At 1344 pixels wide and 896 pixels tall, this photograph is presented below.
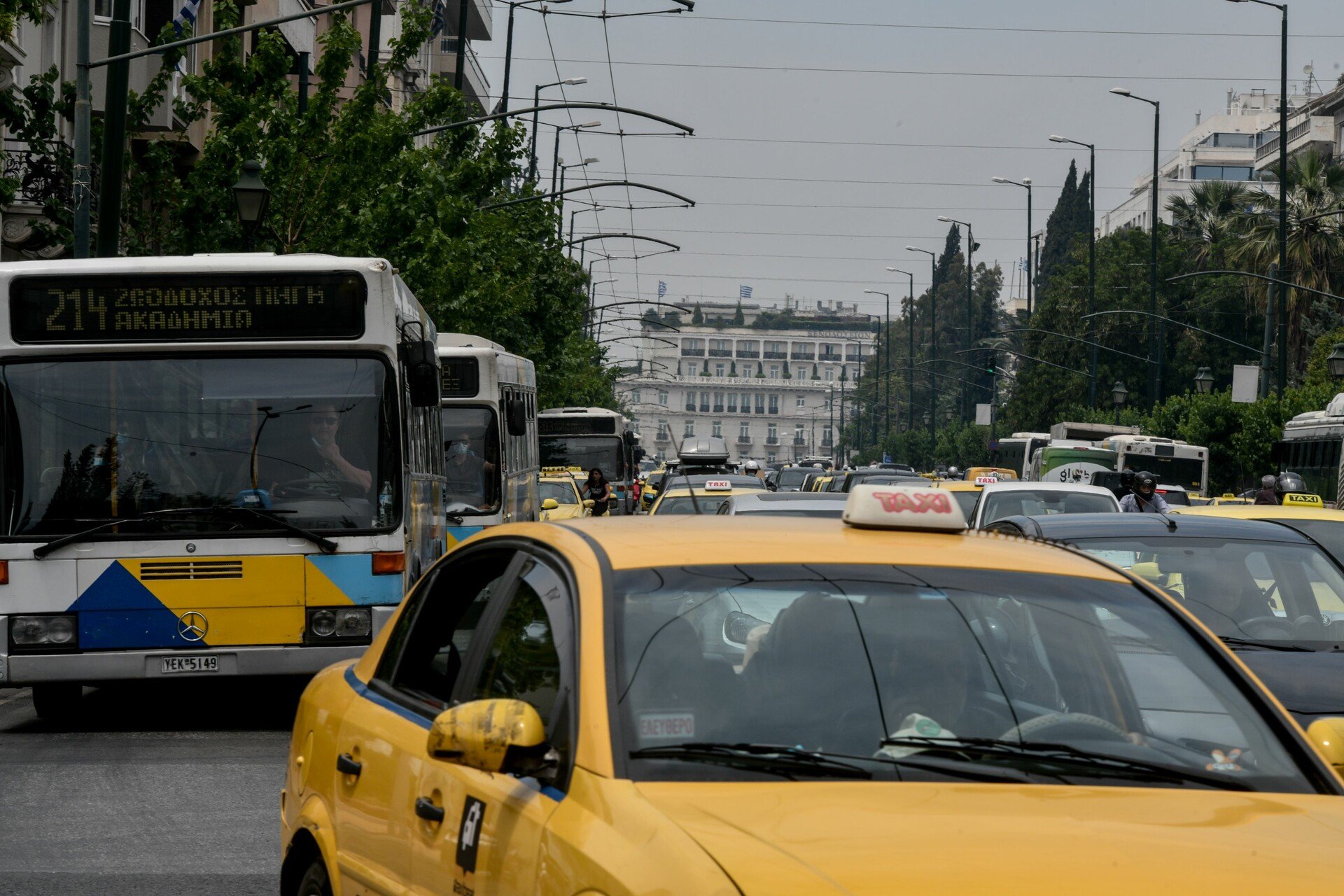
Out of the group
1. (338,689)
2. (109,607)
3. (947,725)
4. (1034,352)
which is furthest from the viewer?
(1034,352)

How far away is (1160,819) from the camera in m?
3.41

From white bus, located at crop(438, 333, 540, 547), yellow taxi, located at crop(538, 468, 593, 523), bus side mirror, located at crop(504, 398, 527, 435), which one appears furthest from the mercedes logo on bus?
yellow taxi, located at crop(538, 468, 593, 523)

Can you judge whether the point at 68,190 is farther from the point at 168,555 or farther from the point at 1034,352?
the point at 1034,352

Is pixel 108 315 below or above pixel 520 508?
above

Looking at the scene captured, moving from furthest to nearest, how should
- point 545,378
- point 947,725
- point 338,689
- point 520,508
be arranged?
point 545,378, point 520,508, point 338,689, point 947,725

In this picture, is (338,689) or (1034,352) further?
(1034,352)

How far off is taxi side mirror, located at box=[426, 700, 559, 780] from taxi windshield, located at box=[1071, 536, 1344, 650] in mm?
5579

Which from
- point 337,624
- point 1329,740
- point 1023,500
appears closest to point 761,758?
point 1329,740

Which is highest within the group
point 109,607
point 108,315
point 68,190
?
point 68,190

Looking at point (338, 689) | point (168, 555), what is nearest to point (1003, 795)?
point (338, 689)

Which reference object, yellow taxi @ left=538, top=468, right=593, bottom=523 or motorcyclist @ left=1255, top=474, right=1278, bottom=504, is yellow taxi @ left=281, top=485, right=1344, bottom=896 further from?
yellow taxi @ left=538, top=468, right=593, bottom=523

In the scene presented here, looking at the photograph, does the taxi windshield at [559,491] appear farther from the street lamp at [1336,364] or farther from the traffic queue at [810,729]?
the traffic queue at [810,729]

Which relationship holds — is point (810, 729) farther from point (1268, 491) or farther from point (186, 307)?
point (1268, 491)

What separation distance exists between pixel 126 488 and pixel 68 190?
1482 centimetres
